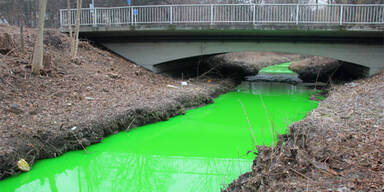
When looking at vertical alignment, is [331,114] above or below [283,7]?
below

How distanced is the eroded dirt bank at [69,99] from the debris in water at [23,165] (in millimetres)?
76

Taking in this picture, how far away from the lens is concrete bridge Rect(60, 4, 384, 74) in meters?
12.5

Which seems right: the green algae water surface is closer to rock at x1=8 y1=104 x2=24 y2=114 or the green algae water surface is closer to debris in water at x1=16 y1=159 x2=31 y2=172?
debris in water at x1=16 y1=159 x2=31 y2=172

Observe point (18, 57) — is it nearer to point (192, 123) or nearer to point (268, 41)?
point (192, 123)

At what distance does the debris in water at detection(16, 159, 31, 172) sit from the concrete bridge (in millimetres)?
7729

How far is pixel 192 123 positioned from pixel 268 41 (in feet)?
21.9

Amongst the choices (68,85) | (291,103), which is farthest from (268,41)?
(68,85)

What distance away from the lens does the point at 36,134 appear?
20.2 feet

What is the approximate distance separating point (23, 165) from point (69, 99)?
316cm

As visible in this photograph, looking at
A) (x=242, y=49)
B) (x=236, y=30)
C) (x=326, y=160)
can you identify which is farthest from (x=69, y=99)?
(x=242, y=49)

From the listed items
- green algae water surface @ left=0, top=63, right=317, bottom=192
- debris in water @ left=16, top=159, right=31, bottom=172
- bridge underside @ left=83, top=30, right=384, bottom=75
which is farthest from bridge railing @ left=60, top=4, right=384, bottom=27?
debris in water @ left=16, top=159, right=31, bottom=172

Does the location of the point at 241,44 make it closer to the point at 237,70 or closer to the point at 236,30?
the point at 236,30

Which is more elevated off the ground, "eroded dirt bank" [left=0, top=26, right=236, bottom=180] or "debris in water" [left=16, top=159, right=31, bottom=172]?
"eroded dirt bank" [left=0, top=26, right=236, bottom=180]

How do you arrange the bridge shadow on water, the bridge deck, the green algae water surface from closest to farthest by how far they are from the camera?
the green algae water surface < the bridge deck < the bridge shadow on water
